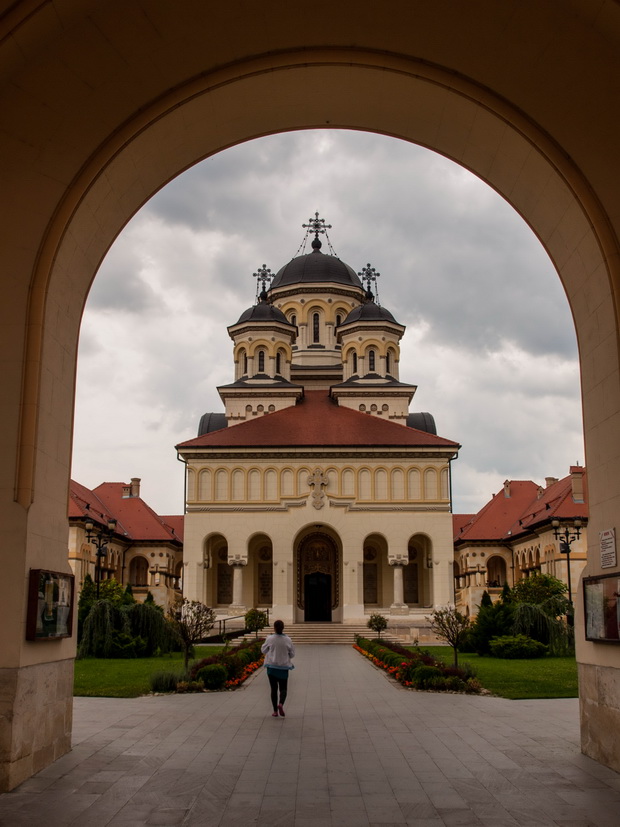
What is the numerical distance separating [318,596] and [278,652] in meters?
38.6

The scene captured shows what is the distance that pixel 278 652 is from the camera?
1368 cm

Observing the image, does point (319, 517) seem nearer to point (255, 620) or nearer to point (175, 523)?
point (255, 620)

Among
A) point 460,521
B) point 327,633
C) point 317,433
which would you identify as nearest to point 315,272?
point 317,433

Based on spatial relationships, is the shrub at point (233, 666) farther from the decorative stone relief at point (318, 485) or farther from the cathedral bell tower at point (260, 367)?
the cathedral bell tower at point (260, 367)

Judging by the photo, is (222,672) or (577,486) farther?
(577,486)

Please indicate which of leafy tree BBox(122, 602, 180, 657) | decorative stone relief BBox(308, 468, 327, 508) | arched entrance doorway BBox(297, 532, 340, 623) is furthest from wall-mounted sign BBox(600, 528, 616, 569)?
arched entrance doorway BBox(297, 532, 340, 623)

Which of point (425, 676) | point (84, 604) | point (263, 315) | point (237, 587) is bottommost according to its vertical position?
point (425, 676)

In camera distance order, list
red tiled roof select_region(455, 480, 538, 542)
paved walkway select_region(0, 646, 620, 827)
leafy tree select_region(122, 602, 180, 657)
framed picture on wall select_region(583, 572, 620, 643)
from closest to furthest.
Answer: paved walkway select_region(0, 646, 620, 827) < framed picture on wall select_region(583, 572, 620, 643) < leafy tree select_region(122, 602, 180, 657) < red tiled roof select_region(455, 480, 538, 542)

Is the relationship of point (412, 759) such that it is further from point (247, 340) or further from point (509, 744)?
point (247, 340)

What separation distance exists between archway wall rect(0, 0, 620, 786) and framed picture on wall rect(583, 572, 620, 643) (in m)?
0.23

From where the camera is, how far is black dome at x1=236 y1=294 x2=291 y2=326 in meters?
58.9

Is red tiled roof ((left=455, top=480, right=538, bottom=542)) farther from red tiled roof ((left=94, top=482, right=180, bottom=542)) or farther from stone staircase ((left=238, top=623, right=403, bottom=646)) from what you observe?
red tiled roof ((left=94, top=482, right=180, bottom=542))

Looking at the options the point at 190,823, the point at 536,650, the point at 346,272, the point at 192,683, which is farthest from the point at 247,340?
the point at 190,823

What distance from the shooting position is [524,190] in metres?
9.99
